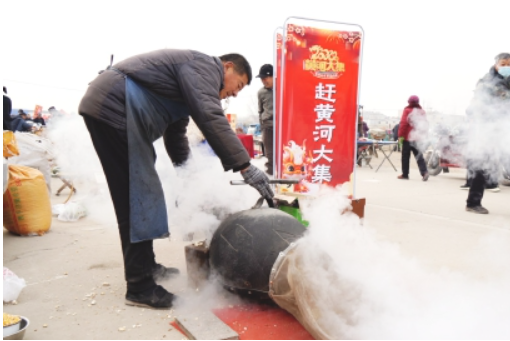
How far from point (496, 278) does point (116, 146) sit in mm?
2699

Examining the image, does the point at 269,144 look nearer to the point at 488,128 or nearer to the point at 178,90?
the point at 488,128

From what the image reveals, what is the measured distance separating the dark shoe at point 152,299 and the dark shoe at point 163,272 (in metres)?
0.44

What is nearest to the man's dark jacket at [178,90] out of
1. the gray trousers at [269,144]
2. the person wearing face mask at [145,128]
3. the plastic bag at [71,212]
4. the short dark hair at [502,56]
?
the person wearing face mask at [145,128]

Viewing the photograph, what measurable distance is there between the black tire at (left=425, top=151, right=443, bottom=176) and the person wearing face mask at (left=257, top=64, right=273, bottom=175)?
468 cm

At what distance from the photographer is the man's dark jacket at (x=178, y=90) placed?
A: 7.80 ft

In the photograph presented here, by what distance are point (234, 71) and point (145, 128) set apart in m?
0.66

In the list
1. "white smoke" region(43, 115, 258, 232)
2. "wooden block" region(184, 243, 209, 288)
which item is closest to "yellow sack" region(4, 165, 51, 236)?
"white smoke" region(43, 115, 258, 232)

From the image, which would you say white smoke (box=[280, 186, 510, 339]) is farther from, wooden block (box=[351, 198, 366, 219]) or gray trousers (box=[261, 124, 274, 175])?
gray trousers (box=[261, 124, 274, 175])

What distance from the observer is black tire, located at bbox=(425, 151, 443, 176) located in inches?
367

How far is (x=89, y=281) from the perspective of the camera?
299cm

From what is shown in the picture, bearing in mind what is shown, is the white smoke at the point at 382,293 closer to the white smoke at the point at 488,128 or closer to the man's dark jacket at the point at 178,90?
the man's dark jacket at the point at 178,90

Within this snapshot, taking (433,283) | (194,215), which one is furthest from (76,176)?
(433,283)

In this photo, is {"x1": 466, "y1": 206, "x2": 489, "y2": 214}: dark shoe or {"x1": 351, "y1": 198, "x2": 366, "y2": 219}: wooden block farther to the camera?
{"x1": 466, "y1": 206, "x2": 489, "y2": 214}: dark shoe

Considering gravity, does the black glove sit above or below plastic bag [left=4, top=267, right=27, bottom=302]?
above
